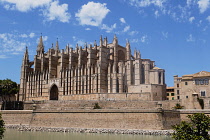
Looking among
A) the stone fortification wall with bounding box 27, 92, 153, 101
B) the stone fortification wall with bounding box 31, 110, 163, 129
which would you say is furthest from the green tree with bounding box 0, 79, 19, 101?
the stone fortification wall with bounding box 31, 110, 163, 129

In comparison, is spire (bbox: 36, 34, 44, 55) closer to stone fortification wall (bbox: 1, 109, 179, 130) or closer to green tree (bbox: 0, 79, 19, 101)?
green tree (bbox: 0, 79, 19, 101)

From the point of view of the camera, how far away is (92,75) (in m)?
57.1

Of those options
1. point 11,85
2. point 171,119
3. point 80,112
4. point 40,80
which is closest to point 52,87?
point 40,80

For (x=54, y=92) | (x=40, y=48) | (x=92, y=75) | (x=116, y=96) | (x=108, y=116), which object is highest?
(x=40, y=48)

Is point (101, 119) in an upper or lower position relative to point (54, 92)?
lower

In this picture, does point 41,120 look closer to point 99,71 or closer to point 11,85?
point 99,71

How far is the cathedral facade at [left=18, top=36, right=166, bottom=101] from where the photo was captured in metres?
53.4

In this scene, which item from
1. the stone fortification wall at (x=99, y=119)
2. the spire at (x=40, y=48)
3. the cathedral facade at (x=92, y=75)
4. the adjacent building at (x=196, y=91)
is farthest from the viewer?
the spire at (x=40, y=48)

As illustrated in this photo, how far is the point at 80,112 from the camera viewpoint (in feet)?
143

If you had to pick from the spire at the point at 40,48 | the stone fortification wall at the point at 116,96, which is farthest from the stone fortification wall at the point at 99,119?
the spire at the point at 40,48

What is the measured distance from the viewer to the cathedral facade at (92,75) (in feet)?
175

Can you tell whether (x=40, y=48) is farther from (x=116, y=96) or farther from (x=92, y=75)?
(x=116, y=96)

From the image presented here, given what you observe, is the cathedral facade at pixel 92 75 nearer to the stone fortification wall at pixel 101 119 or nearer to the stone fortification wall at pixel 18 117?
the stone fortification wall at pixel 101 119

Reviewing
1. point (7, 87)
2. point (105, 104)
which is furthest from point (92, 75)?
point (7, 87)
